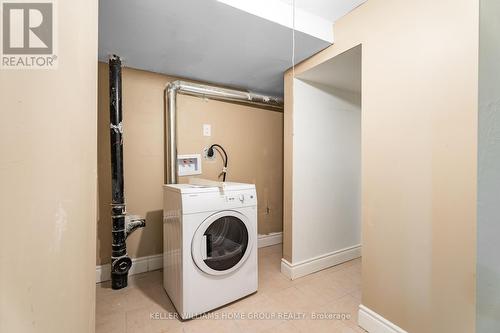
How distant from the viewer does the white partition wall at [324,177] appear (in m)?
2.01

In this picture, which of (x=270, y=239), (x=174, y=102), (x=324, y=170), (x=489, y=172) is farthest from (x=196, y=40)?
(x=270, y=239)

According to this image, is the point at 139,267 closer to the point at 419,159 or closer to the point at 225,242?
the point at 225,242

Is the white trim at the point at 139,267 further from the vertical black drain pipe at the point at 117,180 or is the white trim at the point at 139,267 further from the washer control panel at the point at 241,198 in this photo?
the washer control panel at the point at 241,198

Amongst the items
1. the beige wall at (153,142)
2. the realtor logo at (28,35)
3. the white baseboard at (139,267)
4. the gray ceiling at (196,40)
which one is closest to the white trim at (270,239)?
the beige wall at (153,142)

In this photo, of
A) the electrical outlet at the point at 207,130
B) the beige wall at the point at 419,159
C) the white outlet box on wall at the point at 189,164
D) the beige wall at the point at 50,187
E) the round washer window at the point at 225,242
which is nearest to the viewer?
the beige wall at the point at 50,187

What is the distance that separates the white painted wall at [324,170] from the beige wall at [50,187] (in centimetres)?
160

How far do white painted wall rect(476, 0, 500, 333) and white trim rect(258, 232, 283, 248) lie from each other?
92.1 inches

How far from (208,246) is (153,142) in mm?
1206

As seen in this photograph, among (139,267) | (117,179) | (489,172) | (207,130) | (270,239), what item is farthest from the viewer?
(270,239)

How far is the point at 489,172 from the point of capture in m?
0.49

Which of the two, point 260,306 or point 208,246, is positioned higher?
point 208,246

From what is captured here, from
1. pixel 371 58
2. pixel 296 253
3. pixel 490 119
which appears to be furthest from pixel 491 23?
pixel 296 253

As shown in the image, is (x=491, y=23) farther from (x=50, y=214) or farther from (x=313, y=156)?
(x=313, y=156)

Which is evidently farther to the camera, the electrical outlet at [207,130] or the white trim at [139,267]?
the electrical outlet at [207,130]
